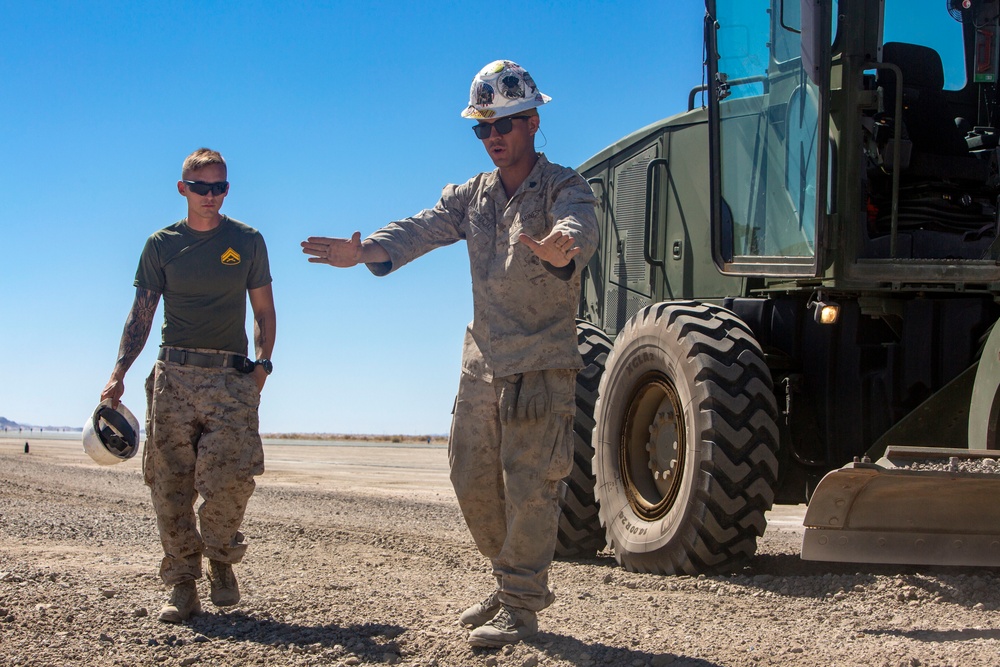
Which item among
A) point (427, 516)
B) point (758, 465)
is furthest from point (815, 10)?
point (427, 516)

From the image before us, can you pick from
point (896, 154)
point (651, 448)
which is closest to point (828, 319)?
point (896, 154)

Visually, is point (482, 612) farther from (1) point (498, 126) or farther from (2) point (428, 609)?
(1) point (498, 126)

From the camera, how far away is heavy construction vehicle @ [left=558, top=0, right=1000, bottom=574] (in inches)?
225

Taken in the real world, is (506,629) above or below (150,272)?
below

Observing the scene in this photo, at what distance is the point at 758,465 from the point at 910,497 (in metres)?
1.05

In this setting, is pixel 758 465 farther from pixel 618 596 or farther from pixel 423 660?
pixel 423 660

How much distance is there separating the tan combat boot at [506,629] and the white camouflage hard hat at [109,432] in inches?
72.7

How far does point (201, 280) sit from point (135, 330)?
0.42 m

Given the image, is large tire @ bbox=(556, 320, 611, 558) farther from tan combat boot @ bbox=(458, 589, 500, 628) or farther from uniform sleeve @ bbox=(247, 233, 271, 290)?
tan combat boot @ bbox=(458, 589, 500, 628)

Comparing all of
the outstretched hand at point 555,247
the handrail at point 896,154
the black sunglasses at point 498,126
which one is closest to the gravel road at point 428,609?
the outstretched hand at point 555,247

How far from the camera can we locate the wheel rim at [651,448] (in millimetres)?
7191

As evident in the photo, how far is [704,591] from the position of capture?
632 cm

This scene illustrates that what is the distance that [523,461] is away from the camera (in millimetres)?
4656

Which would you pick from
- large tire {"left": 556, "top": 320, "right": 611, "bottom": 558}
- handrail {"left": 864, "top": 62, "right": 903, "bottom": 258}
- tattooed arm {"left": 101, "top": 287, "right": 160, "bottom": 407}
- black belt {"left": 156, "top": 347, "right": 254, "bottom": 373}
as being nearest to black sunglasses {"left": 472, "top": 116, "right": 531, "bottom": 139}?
black belt {"left": 156, "top": 347, "right": 254, "bottom": 373}
